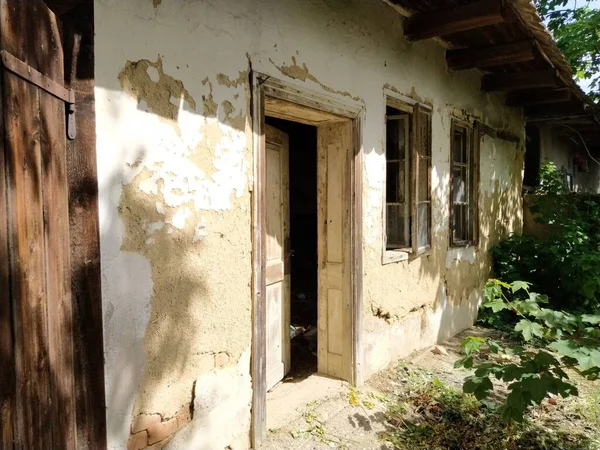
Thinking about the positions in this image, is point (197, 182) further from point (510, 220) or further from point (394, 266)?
point (510, 220)

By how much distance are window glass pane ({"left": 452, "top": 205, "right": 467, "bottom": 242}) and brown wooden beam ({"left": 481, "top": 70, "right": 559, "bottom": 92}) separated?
4.82 feet

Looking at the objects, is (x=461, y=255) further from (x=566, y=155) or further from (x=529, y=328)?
(x=566, y=155)

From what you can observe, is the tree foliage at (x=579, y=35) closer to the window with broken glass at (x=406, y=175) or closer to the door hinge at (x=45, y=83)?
the window with broken glass at (x=406, y=175)

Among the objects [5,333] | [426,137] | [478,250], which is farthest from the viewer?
[478,250]

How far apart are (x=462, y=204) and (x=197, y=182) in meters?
3.77

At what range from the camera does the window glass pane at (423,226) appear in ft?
13.1

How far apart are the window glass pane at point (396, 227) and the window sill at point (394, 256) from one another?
0.14 m

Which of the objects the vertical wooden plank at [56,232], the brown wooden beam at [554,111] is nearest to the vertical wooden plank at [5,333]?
the vertical wooden plank at [56,232]

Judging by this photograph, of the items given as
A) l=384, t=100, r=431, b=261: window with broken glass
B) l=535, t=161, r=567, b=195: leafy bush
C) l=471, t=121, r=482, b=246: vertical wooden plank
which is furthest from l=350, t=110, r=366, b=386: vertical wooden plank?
l=535, t=161, r=567, b=195: leafy bush

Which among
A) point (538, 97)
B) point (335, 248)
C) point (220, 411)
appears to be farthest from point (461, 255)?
point (220, 411)

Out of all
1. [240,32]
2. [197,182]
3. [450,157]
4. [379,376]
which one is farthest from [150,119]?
[450,157]

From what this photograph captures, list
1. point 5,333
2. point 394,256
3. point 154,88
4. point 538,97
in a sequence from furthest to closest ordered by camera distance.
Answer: point 538,97, point 394,256, point 154,88, point 5,333

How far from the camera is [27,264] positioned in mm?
A: 1356

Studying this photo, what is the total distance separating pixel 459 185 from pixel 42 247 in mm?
4483
